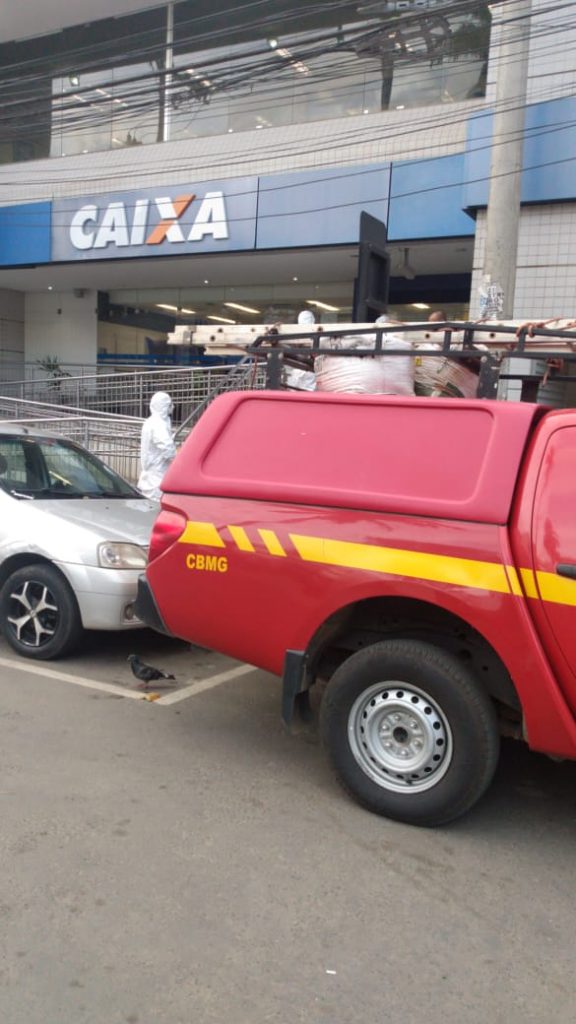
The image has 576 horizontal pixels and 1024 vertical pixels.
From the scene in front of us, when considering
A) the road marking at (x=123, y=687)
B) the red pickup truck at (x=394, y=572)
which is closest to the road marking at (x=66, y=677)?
the road marking at (x=123, y=687)

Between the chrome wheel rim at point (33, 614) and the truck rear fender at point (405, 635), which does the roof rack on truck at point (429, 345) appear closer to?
the truck rear fender at point (405, 635)

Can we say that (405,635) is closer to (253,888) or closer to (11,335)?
(253,888)

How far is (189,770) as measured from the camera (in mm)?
4262

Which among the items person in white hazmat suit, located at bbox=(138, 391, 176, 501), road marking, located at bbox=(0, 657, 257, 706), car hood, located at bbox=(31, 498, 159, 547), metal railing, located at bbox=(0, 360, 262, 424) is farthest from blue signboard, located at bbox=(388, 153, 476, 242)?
road marking, located at bbox=(0, 657, 257, 706)

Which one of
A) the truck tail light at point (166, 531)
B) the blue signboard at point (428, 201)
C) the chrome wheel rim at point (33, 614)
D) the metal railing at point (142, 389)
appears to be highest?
the blue signboard at point (428, 201)

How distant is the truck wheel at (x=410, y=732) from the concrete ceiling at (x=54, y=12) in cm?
2105

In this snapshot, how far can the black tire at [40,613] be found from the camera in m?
5.74

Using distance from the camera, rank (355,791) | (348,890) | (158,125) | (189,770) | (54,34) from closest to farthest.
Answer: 1. (348,890)
2. (355,791)
3. (189,770)
4. (158,125)
5. (54,34)

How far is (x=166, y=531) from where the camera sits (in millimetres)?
4320

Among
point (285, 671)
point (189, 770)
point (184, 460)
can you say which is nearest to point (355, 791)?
point (285, 671)

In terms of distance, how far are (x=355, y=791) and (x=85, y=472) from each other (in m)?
4.32

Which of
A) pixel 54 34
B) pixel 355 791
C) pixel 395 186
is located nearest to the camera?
pixel 355 791

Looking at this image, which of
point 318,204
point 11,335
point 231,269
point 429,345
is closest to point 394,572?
point 429,345

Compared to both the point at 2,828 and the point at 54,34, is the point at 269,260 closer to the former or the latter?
the point at 54,34
